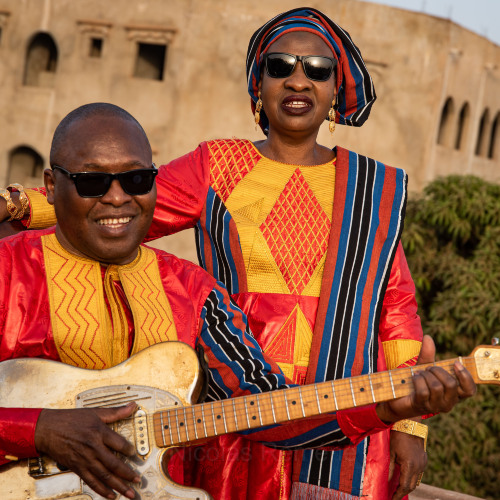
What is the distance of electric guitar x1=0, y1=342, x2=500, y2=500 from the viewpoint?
2.23 meters

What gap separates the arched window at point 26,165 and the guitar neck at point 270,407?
19.3 meters

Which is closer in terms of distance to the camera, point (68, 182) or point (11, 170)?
point (68, 182)

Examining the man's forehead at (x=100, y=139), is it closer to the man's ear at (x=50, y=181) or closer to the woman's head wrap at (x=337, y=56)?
the man's ear at (x=50, y=181)

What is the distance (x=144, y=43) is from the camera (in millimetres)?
19750

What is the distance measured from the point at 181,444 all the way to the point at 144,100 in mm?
17490

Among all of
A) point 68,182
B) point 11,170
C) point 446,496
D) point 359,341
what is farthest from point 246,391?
point 11,170

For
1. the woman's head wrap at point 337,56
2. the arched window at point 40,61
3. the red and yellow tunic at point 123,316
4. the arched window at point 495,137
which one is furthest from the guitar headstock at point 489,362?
the arched window at point 495,137

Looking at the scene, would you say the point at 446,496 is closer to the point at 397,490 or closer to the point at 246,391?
the point at 397,490

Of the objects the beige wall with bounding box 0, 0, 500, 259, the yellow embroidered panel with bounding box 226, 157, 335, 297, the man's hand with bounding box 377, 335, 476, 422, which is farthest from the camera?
the beige wall with bounding box 0, 0, 500, 259

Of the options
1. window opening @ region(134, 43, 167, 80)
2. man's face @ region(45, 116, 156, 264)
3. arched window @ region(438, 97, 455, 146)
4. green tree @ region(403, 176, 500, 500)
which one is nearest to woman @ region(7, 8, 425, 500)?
man's face @ region(45, 116, 156, 264)

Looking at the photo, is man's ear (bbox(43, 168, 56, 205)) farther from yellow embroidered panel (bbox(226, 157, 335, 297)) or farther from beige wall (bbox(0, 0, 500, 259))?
beige wall (bbox(0, 0, 500, 259))

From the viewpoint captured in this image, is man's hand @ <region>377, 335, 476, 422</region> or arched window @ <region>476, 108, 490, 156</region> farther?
arched window @ <region>476, 108, 490, 156</region>

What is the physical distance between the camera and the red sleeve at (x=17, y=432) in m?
2.17

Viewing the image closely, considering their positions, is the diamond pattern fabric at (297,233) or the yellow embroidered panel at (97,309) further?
the diamond pattern fabric at (297,233)
